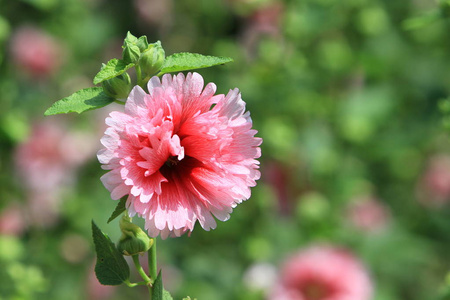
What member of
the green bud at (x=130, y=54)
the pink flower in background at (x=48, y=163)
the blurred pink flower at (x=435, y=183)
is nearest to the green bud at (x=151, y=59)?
the green bud at (x=130, y=54)

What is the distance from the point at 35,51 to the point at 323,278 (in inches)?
46.0

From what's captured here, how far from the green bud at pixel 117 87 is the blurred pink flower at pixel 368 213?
1639 mm

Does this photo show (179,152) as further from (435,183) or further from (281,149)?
(435,183)

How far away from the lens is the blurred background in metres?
1.86

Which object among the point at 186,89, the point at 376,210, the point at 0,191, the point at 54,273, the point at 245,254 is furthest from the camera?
the point at 376,210

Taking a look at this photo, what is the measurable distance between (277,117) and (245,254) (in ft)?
1.23

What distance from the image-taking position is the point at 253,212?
1878 mm

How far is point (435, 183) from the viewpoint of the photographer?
2445 mm

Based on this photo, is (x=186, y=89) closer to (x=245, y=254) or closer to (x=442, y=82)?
(x=245, y=254)

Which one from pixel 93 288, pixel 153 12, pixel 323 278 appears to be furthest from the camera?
pixel 153 12

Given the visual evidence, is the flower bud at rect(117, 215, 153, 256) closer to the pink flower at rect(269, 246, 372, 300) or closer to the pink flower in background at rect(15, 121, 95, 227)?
the pink flower at rect(269, 246, 372, 300)

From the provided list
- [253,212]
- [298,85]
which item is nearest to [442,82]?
[298,85]

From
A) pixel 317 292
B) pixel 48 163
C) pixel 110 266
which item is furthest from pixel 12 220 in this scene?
pixel 110 266

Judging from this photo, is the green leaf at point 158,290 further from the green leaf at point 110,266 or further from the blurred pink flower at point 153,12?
the blurred pink flower at point 153,12
